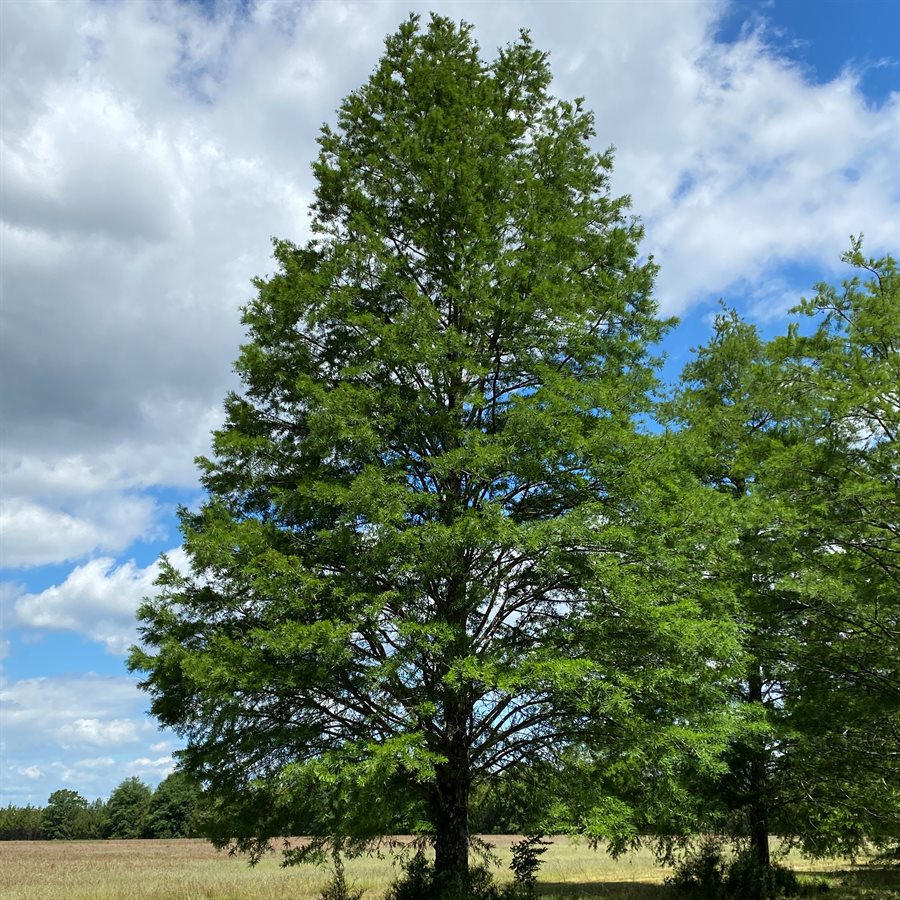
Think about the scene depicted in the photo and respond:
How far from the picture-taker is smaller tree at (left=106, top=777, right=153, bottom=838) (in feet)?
290

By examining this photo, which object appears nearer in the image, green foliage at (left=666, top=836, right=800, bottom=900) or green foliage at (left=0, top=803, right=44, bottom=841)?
green foliage at (left=666, top=836, right=800, bottom=900)

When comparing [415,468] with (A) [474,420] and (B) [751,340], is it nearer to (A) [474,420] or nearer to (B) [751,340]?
(A) [474,420]

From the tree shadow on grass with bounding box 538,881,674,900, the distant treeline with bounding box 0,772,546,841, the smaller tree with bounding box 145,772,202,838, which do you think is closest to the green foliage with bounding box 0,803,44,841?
the distant treeline with bounding box 0,772,546,841

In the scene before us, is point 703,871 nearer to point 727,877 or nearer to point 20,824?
point 727,877

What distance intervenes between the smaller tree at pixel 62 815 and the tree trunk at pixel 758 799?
9573cm

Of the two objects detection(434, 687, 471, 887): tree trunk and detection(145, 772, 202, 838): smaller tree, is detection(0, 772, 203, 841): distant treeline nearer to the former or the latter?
detection(145, 772, 202, 838): smaller tree

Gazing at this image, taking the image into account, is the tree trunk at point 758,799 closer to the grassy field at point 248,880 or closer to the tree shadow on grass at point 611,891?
the grassy field at point 248,880

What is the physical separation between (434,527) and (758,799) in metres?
11.6

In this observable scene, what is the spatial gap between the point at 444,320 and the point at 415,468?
3.00 m

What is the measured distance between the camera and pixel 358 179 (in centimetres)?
1396

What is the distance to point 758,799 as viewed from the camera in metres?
16.4

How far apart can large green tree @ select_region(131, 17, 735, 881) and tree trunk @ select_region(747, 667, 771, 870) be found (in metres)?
7.07

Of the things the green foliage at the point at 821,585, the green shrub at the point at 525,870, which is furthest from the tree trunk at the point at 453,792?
the green foliage at the point at 821,585

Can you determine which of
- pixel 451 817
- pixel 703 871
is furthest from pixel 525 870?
pixel 703 871
